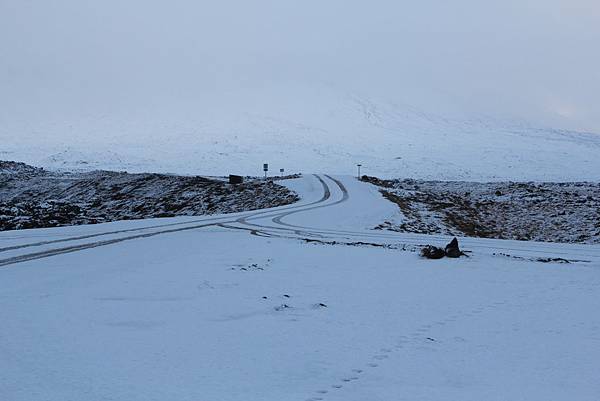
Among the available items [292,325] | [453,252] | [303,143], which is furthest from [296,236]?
[303,143]

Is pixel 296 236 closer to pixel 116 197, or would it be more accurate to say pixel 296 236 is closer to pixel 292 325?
pixel 292 325

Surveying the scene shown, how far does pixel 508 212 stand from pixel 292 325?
2700 cm

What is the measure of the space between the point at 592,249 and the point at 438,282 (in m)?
6.96

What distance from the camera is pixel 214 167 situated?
72.4m

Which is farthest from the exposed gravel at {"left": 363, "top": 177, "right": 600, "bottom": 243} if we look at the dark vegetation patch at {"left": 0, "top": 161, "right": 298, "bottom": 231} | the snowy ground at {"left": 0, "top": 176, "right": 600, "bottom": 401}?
the snowy ground at {"left": 0, "top": 176, "right": 600, "bottom": 401}

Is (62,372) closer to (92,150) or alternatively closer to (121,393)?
(121,393)

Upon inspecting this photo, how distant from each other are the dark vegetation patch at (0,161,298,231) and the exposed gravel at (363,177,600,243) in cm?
848

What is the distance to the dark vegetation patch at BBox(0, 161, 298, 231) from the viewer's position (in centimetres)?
2584

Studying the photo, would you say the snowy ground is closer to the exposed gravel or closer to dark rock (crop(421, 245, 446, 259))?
dark rock (crop(421, 245, 446, 259))

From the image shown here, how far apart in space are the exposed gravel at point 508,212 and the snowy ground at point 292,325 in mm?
11610

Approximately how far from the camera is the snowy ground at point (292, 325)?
13.9ft

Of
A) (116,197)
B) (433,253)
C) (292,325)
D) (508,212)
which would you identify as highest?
(116,197)

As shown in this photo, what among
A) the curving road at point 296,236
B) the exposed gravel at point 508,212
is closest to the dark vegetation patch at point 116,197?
the curving road at point 296,236

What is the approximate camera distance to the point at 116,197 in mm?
38344
